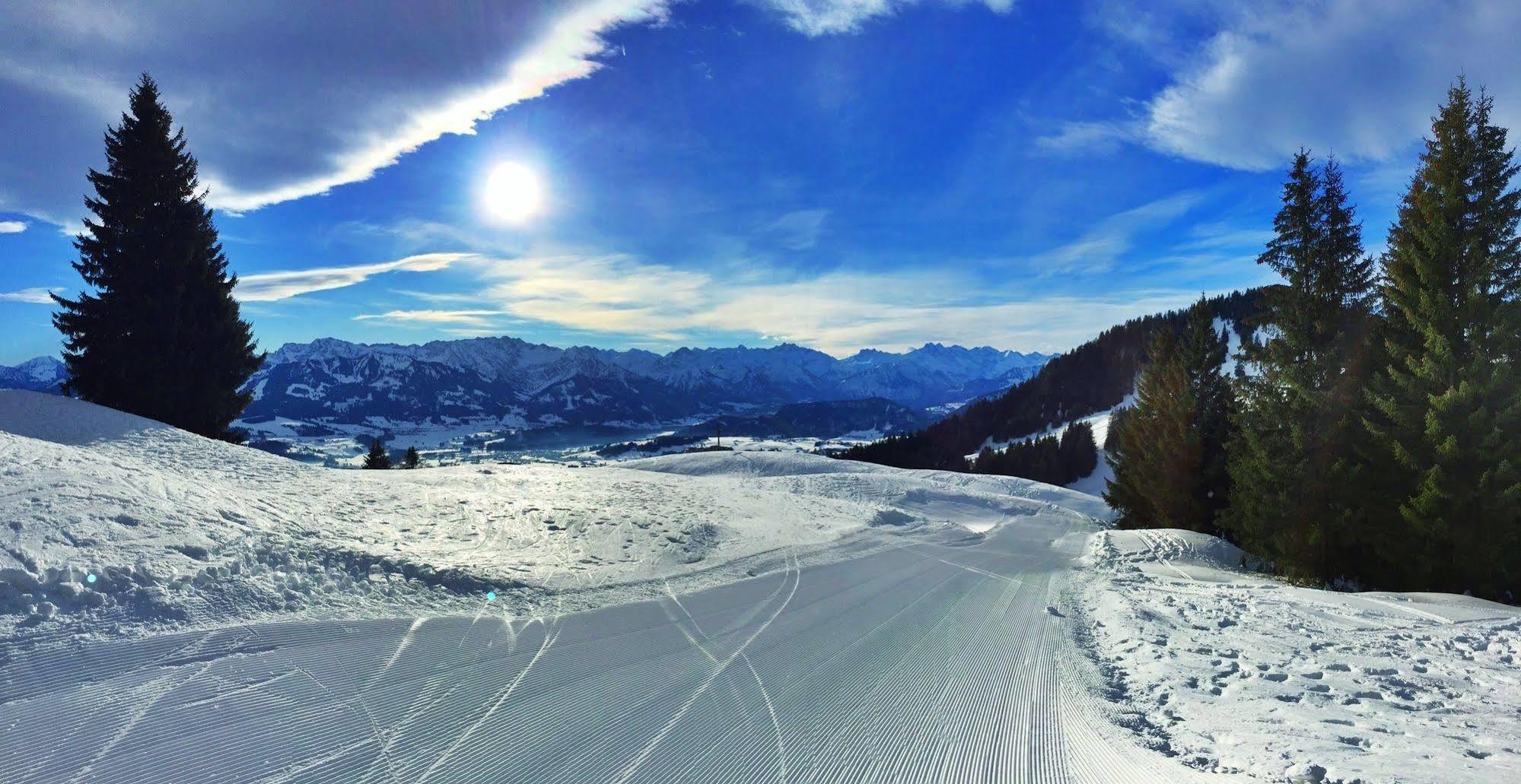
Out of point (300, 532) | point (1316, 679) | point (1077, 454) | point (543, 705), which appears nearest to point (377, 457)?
point (300, 532)

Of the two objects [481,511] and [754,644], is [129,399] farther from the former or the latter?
[754,644]

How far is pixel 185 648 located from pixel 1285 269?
76.0ft

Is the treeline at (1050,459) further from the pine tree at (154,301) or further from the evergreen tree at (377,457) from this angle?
the pine tree at (154,301)

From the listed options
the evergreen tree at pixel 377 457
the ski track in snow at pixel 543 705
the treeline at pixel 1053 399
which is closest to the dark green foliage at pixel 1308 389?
the ski track in snow at pixel 543 705

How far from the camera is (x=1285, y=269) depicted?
16.6 metres

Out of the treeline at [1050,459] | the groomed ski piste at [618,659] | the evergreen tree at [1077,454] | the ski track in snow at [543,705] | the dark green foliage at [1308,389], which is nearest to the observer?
the ski track in snow at [543,705]

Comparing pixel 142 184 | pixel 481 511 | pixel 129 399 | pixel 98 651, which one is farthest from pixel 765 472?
pixel 98 651

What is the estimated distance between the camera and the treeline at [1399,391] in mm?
12461

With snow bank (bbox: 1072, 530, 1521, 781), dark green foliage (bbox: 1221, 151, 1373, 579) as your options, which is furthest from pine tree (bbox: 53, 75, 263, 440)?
dark green foliage (bbox: 1221, 151, 1373, 579)

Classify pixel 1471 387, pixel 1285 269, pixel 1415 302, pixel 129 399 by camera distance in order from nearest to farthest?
1. pixel 1471 387
2. pixel 1415 302
3. pixel 1285 269
4. pixel 129 399

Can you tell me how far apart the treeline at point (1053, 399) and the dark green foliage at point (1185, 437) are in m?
78.0

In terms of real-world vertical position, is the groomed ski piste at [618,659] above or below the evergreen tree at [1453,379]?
below

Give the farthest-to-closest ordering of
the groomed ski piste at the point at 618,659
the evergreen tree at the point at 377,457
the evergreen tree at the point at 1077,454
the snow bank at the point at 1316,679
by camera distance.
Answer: the evergreen tree at the point at 1077,454
the evergreen tree at the point at 377,457
the snow bank at the point at 1316,679
the groomed ski piste at the point at 618,659

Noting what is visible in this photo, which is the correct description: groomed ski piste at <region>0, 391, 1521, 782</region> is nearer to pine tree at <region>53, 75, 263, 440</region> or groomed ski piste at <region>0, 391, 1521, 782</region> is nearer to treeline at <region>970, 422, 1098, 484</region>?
pine tree at <region>53, 75, 263, 440</region>
